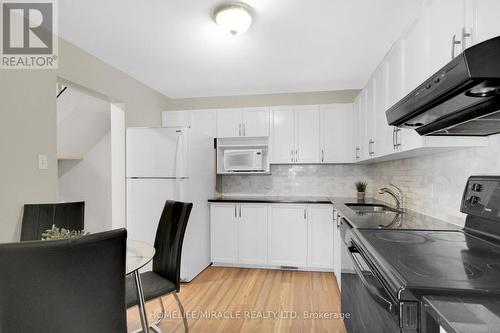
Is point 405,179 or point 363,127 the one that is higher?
point 363,127

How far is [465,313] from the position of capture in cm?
64

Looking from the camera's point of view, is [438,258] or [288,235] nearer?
[438,258]

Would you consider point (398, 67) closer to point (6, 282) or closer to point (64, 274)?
point (64, 274)

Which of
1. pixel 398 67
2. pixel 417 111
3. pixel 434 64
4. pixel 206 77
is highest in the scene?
pixel 206 77

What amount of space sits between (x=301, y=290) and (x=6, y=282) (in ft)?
8.28

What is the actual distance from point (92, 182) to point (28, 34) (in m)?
2.53

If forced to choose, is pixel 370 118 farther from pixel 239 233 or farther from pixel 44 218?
pixel 44 218

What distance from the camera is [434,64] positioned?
135 cm

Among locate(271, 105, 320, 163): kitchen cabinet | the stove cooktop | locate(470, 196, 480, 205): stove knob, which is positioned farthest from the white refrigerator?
locate(470, 196, 480, 205): stove knob

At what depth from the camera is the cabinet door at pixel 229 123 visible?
3809 millimetres

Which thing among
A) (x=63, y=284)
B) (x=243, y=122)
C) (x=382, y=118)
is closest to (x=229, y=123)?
(x=243, y=122)

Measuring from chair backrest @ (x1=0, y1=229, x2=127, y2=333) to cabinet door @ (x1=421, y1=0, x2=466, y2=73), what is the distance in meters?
1.64

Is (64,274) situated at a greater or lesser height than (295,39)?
lesser

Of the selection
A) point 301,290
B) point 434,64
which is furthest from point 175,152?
point 434,64
